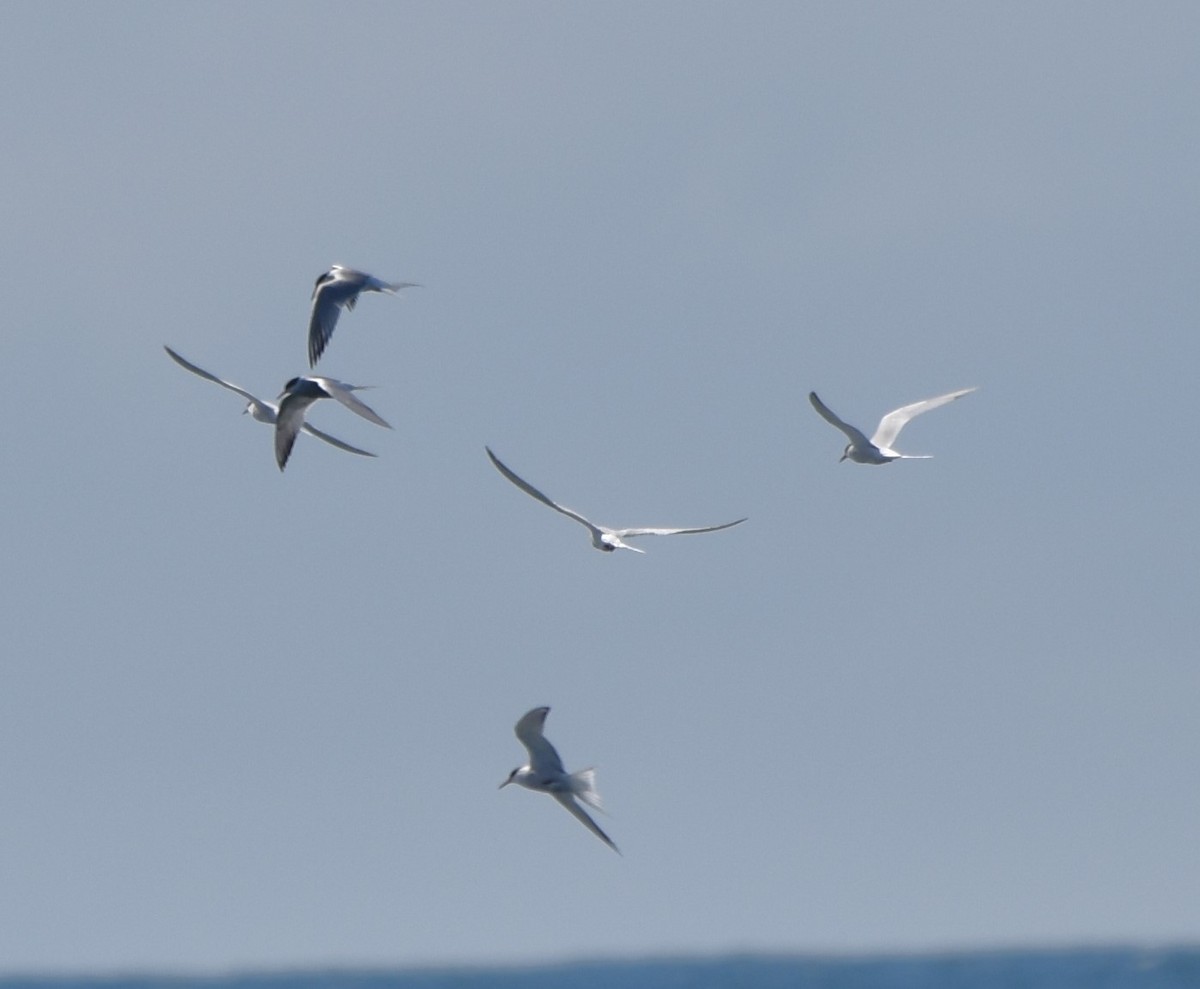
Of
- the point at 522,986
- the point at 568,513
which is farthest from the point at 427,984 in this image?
the point at 568,513

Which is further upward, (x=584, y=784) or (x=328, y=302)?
(x=328, y=302)

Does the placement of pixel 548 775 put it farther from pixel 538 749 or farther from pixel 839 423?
pixel 839 423

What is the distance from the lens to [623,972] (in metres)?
19.6

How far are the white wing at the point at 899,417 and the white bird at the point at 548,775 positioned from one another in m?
12.5

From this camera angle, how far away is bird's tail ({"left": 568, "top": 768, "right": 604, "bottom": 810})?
28.0 metres

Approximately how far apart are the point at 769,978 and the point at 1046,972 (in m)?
2.11

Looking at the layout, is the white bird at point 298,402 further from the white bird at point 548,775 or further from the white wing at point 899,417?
the white wing at point 899,417

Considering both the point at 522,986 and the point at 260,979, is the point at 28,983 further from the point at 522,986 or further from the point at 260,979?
the point at 522,986

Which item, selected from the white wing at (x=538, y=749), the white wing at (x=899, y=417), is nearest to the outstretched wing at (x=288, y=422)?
the white wing at (x=538, y=749)

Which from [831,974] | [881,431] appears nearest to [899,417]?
[881,431]

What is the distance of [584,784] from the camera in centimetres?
2819

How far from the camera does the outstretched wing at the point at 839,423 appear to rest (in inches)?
1361

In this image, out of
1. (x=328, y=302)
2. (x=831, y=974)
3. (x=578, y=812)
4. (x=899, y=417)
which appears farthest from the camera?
(x=899, y=417)

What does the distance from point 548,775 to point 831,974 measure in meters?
9.88
